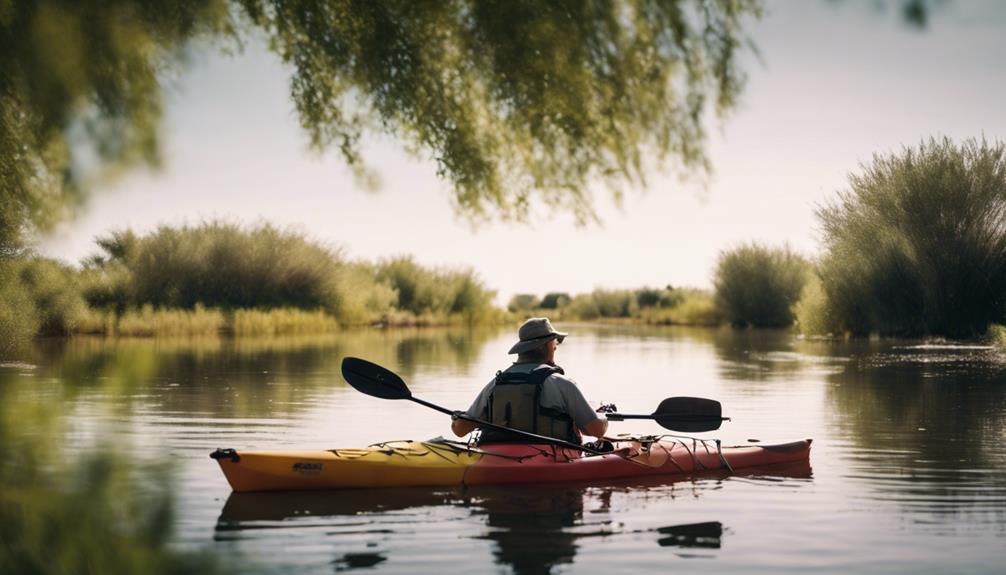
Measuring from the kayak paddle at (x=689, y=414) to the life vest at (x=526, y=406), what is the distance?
36.4 inches

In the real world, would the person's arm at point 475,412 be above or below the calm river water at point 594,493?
above

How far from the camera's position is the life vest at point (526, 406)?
670 centimetres

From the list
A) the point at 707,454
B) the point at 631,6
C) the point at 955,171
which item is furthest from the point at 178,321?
the point at 631,6

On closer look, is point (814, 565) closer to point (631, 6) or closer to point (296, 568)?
point (296, 568)

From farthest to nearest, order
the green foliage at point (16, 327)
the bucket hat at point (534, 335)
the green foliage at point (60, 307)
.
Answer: the green foliage at point (60, 307)
the green foliage at point (16, 327)
the bucket hat at point (534, 335)

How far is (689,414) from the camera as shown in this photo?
299 inches

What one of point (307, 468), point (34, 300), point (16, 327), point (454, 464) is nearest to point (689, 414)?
point (454, 464)

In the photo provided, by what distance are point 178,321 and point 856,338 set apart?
17643 mm

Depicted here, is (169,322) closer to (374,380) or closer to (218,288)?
(218,288)

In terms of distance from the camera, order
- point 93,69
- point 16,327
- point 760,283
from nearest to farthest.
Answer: point 93,69, point 16,327, point 760,283

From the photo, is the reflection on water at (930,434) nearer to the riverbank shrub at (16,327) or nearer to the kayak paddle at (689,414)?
the kayak paddle at (689,414)

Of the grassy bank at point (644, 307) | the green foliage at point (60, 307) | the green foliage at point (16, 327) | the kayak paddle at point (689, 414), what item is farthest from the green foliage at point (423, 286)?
the kayak paddle at point (689, 414)

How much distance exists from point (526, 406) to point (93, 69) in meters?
4.21

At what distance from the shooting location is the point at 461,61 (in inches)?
130
